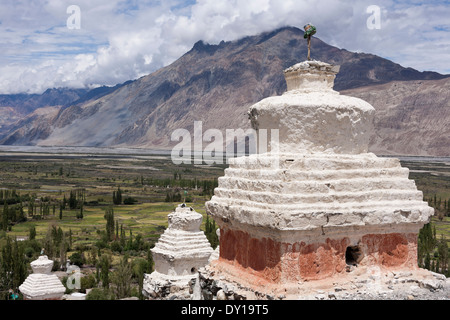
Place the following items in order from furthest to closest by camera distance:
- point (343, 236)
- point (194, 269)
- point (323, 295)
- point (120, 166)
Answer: point (120, 166)
point (194, 269)
point (343, 236)
point (323, 295)

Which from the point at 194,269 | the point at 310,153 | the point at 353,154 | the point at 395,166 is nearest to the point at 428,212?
the point at 395,166

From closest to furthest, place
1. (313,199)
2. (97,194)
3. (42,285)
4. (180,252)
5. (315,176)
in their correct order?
1. (313,199)
2. (315,176)
3. (180,252)
4. (42,285)
5. (97,194)

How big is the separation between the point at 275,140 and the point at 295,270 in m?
2.08

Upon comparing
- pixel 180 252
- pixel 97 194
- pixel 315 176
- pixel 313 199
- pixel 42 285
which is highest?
pixel 315 176

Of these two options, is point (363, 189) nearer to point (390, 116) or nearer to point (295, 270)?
point (295, 270)

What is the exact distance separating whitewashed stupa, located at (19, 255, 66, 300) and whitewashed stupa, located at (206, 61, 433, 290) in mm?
13973

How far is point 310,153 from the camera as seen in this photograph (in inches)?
299

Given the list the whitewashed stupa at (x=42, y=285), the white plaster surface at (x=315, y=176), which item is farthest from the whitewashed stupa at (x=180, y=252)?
the white plaster surface at (x=315, y=176)

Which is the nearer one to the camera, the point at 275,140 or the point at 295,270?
the point at 295,270

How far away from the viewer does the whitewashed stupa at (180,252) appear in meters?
15.8

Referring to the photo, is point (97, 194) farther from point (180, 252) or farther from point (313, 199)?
point (313, 199)

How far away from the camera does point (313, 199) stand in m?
6.93

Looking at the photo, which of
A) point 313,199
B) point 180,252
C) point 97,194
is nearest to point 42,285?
point 180,252

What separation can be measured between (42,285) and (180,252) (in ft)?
24.5
